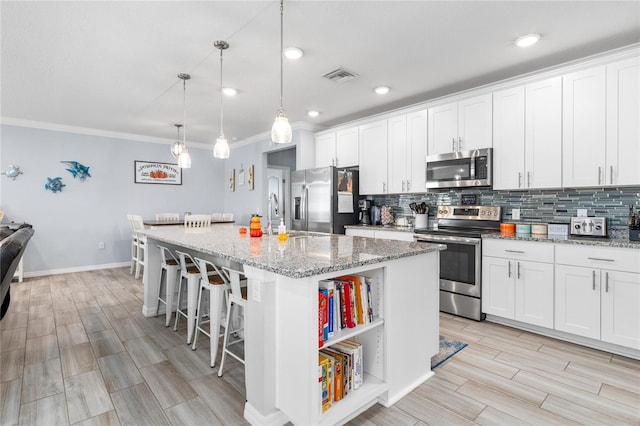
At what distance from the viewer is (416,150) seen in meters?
4.04

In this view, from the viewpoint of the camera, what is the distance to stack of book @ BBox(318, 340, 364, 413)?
1666 millimetres

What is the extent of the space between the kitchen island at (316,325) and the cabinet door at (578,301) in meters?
1.31

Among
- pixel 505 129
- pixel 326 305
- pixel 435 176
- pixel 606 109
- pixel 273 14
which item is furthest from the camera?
pixel 435 176

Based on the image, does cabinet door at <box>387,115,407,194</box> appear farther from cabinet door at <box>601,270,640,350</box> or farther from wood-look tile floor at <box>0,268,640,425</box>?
cabinet door at <box>601,270,640,350</box>

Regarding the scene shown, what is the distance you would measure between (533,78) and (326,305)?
3014 millimetres

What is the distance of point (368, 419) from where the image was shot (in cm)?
181

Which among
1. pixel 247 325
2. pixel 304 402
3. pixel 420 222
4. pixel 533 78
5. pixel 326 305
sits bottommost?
pixel 304 402

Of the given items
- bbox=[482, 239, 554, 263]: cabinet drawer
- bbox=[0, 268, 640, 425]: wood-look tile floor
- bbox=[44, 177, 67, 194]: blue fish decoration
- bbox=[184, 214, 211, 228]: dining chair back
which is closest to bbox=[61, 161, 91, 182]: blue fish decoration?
bbox=[44, 177, 67, 194]: blue fish decoration

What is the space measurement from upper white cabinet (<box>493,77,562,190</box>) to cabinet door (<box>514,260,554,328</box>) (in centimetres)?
78

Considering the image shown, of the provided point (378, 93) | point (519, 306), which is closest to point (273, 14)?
point (378, 93)

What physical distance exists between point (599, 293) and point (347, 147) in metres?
3.31

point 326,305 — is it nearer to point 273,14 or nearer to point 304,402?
point 304,402

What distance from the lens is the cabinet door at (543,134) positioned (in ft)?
9.82

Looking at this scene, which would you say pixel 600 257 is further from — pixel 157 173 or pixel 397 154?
pixel 157 173
